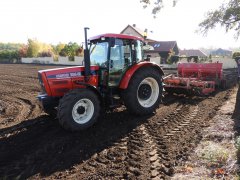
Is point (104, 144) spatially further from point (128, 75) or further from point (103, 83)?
point (128, 75)

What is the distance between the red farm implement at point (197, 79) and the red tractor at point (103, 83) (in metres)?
2.42

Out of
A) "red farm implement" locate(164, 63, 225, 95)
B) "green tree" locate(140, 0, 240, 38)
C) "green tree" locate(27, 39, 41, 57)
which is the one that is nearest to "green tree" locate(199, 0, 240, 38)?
"green tree" locate(140, 0, 240, 38)

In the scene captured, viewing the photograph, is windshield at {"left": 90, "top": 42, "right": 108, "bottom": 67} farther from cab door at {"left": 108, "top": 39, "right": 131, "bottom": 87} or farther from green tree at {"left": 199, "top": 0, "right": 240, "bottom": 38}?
green tree at {"left": 199, "top": 0, "right": 240, "bottom": 38}

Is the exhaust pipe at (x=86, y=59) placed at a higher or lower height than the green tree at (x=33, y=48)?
lower

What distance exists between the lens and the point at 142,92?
726 cm

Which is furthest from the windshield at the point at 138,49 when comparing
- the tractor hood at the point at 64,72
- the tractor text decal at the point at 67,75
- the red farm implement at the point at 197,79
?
the red farm implement at the point at 197,79

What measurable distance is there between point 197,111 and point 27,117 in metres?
4.61

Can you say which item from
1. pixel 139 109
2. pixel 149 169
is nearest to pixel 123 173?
pixel 149 169

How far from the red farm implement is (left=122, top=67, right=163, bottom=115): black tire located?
243cm

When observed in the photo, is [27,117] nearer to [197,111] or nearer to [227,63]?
[197,111]

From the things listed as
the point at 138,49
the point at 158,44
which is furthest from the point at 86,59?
the point at 158,44

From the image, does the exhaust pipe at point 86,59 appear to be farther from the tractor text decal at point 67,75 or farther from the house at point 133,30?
the house at point 133,30

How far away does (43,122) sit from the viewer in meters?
6.71

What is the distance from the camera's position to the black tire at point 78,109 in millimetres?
5539
